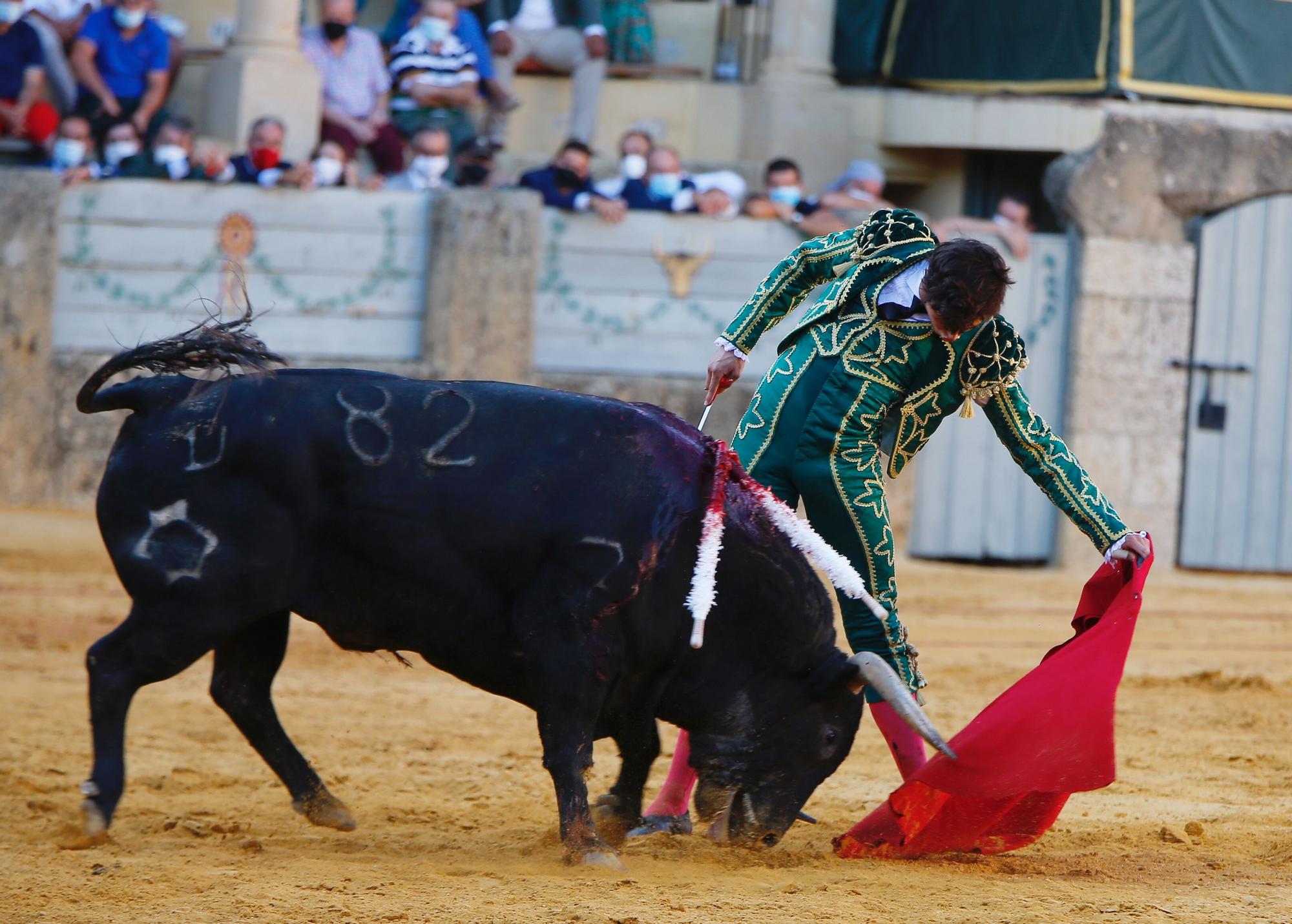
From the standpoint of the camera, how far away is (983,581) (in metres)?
10.0

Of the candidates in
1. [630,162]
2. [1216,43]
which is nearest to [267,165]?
[630,162]

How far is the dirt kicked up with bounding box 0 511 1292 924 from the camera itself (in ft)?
11.5

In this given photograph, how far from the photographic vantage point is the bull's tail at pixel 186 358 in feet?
13.1

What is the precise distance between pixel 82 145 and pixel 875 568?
287 inches

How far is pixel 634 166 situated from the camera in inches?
417

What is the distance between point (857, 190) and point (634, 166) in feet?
4.53

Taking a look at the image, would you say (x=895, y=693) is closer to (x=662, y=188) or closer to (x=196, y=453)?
(x=196, y=453)

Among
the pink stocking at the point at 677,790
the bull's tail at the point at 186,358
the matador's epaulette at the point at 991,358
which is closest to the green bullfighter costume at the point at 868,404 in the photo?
the matador's epaulette at the point at 991,358

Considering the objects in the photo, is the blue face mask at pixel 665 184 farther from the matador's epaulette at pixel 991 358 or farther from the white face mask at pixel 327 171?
the matador's epaulette at pixel 991 358

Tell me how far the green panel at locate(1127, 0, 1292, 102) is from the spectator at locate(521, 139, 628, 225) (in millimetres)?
3340

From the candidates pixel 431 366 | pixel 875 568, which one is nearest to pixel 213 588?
pixel 875 568

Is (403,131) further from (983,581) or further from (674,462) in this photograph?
(674,462)

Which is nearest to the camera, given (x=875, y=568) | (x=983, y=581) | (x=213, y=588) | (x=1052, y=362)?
(x=213, y=588)

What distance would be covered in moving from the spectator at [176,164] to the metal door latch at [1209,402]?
600 cm
